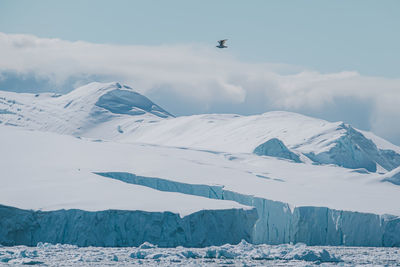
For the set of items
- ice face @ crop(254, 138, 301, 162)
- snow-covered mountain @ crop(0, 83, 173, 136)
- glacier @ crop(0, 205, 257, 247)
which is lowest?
glacier @ crop(0, 205, 257, 247)

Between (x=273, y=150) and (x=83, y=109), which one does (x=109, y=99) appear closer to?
(x=83, y=109)

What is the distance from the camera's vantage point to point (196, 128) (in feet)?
221

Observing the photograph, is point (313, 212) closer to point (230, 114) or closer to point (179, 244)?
point (179, 244)

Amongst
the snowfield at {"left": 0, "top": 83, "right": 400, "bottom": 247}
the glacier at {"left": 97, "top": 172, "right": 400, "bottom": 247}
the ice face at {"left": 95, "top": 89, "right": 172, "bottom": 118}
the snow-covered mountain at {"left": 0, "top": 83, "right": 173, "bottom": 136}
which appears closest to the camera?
the snowfield at {"left": 0, "top": 83, "right": 400, "bottom": 247}

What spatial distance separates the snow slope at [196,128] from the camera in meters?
52.8

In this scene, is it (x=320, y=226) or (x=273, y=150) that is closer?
(x=320, y=226)

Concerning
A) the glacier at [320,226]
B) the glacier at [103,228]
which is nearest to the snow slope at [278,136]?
the glacier at [320,226]

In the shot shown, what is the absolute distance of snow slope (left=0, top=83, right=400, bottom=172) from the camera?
5278 cm

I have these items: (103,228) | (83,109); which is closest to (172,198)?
(103,228)

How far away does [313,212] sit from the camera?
2730 cm

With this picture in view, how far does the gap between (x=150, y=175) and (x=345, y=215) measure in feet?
25.1

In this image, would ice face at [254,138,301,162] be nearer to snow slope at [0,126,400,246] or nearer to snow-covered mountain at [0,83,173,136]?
snow slope at [0,126,400,246]

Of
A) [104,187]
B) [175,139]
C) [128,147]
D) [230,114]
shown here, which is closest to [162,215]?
[104,187]

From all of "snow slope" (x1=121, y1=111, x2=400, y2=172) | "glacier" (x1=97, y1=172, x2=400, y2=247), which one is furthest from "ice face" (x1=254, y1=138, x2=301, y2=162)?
"glacier" (x1=97, y1=172, x2=400, y2=247)
